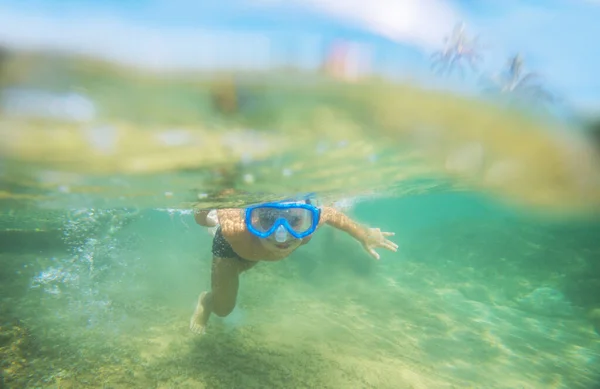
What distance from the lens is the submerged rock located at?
14950 mm

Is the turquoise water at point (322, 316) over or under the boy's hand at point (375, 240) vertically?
under

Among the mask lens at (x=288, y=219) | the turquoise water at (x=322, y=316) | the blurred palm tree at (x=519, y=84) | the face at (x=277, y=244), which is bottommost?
the turquoise water at (x=322, y=316)

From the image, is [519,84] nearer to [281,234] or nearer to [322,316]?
[281,234]

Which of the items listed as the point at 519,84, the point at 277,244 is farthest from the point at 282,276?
the point at 519,84

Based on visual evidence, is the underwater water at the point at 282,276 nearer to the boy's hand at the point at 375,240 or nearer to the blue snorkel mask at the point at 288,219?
the blue snorkel mask at the point at 288,219

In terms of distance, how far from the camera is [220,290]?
309 inches

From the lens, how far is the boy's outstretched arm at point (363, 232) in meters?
7.45

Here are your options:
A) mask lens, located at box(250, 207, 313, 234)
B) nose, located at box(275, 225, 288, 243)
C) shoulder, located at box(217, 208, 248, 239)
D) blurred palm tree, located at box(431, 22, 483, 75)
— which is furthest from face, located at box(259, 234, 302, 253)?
blurred palm tree, located at box(431, 22, 483, 75)

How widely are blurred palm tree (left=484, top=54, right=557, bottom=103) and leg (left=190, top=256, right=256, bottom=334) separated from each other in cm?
629

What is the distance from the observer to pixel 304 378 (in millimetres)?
6180

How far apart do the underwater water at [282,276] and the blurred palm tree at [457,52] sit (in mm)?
558

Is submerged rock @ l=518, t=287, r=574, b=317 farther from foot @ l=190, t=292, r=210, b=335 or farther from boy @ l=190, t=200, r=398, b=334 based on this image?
foot @ l=190, t=292, r=210, b=335

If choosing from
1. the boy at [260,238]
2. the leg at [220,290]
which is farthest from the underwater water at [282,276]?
the boy at [260,238]

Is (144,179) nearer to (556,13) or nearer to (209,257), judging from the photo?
(556,13)
